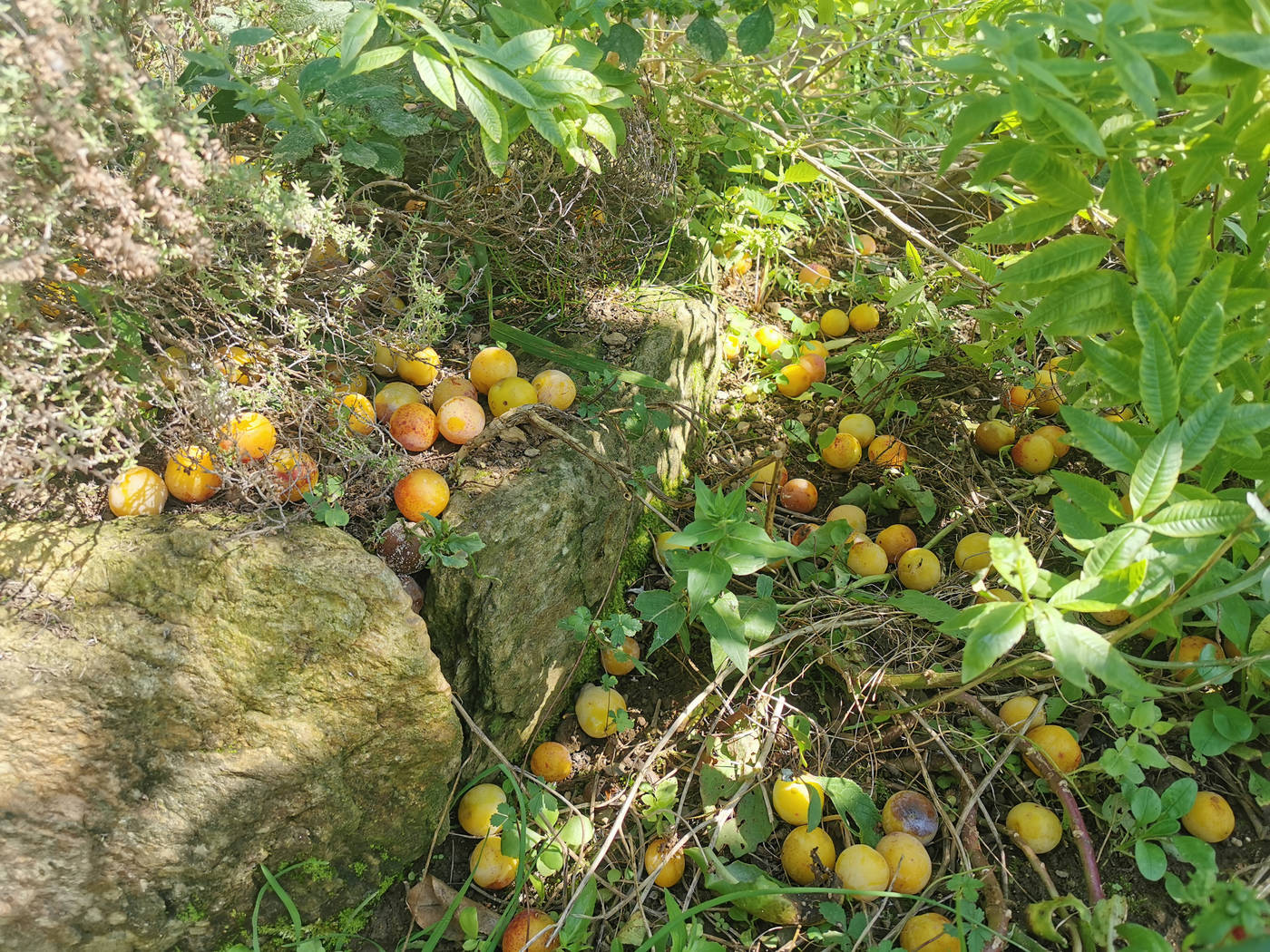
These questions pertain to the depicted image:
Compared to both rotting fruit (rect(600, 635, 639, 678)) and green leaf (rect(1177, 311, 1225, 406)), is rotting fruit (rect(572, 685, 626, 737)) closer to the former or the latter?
rotting fruit (rect(600, 635, 639, 678))

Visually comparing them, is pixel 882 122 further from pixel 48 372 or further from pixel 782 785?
pixel 48 372

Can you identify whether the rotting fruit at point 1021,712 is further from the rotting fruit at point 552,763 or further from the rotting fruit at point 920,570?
the rotting fruit at point 552,763

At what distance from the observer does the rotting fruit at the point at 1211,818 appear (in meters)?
2.00

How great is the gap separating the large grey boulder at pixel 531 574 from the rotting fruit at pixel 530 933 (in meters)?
0.39

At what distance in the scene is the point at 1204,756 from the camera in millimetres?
2125

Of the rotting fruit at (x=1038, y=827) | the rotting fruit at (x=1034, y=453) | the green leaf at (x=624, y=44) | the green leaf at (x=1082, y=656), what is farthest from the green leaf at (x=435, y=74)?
the rotting fruit at (x=1034, y=453)

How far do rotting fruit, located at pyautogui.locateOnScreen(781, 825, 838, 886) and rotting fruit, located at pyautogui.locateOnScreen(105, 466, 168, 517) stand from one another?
1.61 meters

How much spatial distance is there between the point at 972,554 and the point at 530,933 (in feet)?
5.12

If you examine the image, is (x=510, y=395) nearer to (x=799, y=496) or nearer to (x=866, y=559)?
(x=799, y=496)

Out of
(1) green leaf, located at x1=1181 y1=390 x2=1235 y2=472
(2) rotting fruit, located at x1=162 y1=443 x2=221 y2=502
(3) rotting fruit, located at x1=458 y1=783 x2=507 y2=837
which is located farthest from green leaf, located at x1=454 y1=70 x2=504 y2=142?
(3) rotting fruit, located at x1=458 y1=783 x2=507 y2=837

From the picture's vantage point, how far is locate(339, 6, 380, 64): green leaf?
5.14 ft

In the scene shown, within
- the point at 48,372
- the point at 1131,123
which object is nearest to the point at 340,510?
the point at 48,372

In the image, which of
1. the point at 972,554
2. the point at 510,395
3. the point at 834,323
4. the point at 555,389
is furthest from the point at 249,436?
the point at 834,323

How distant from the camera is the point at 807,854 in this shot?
6.70ft
